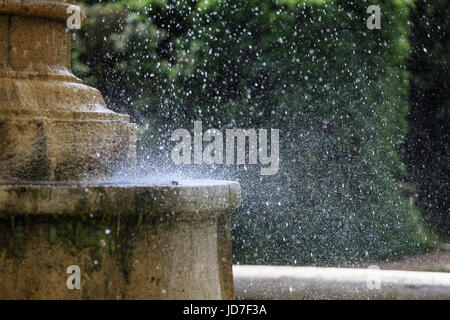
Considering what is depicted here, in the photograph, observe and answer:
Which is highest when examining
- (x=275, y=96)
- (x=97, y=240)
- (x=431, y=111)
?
(x=431, y=111)

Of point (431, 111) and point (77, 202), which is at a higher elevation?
point (431, 111)

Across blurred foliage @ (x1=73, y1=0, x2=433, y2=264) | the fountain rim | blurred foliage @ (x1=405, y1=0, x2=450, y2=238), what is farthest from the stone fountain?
blurred foliage @ (x1=405, y1=0, x2=450, y2=238)

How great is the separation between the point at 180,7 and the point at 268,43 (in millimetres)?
940

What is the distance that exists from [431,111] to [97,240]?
8004 mm

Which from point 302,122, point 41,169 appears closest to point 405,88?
point 302,122

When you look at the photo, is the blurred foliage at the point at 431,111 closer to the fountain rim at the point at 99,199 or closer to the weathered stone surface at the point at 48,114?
the weathered stone surface at the point at 48,114

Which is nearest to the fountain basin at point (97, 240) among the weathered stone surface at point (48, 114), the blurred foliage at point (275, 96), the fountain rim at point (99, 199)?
the fountain rim at point (99, 199)

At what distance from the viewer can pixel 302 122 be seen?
22.4 feet

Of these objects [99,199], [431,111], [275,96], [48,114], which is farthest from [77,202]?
[431,111]

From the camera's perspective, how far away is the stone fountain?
2.63m

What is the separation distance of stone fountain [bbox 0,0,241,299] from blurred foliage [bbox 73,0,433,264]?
3533 mm

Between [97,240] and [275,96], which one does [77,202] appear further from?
[275,96]

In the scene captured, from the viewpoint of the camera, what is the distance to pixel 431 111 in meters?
9.89

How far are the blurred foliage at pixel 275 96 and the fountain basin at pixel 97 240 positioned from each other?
12.7 ft
